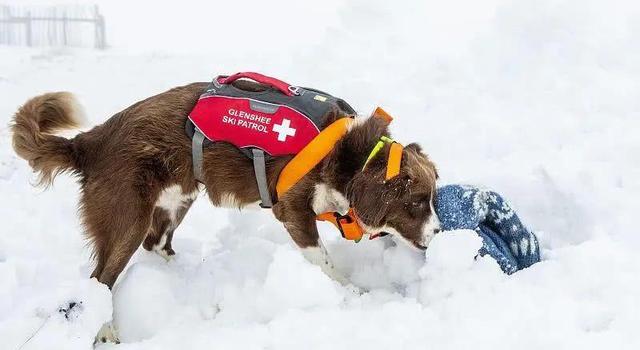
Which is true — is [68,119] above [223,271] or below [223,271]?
above

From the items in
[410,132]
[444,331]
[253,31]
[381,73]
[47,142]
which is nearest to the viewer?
[444,331]

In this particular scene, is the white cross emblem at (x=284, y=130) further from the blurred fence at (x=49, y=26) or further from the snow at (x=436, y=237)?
the blurred fence at (x=49, y=26)

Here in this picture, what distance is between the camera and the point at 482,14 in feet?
28.0

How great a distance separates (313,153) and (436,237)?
0.75 meters

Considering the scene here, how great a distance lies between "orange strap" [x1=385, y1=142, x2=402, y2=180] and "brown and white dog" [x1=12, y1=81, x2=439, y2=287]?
49mm

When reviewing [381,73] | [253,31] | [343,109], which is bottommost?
[253,31]

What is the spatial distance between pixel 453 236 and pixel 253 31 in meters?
11.3

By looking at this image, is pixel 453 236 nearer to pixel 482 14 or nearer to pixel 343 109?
pixel 343 109

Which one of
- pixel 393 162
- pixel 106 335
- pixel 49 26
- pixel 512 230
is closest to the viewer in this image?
pixel 106 335

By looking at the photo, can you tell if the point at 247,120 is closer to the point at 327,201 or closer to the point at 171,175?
the point at 171,175

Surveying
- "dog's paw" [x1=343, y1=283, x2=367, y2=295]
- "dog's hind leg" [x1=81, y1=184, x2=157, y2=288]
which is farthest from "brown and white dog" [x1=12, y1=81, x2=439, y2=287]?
"dog's paw" [x1=343, y1=283, x2=367, y2=295]

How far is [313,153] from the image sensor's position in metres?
3.17

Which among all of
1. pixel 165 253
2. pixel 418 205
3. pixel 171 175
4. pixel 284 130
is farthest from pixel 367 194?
pixel 165 253

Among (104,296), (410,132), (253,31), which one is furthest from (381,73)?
(253,31)
